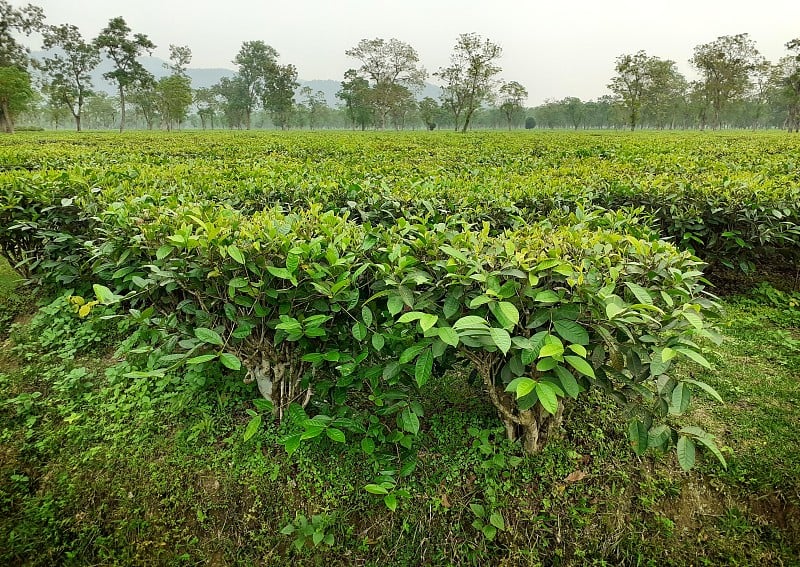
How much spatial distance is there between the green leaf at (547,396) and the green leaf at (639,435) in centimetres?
47

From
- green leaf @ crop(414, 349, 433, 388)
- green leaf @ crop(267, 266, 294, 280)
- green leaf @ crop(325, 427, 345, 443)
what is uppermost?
green leaf @ crop(267, 266, 294, 280)

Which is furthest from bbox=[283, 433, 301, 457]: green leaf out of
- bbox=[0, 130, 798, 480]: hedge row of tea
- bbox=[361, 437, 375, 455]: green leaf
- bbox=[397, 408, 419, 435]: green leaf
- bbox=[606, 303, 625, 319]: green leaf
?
bbox=[606, 303, 625, 319]: green leaf

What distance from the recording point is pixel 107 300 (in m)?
1.82

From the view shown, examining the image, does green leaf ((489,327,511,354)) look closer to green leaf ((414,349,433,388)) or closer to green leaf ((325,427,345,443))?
green leaf ((414,349,433,388))

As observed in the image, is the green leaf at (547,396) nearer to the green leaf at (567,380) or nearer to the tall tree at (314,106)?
the green leaf at (567,380)

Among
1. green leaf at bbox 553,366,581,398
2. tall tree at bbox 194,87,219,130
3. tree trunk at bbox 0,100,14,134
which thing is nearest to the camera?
green leaf at bbox 553,366,581,398

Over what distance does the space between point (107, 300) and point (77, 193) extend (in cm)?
233

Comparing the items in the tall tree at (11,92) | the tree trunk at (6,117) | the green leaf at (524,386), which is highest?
the tall tree at (11,92)

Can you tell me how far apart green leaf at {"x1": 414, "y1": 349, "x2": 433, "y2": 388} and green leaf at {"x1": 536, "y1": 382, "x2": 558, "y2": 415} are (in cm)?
41

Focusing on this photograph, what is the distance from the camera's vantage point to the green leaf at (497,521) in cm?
197

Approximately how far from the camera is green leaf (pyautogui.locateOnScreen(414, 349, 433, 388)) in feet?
5.51


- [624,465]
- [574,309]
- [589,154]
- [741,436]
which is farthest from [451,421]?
[589,154]

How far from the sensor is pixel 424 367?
66.8 inches

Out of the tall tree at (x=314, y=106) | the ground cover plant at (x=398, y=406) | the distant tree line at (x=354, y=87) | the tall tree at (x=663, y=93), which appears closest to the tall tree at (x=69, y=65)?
the distant tree line at (x=354, y=87)
